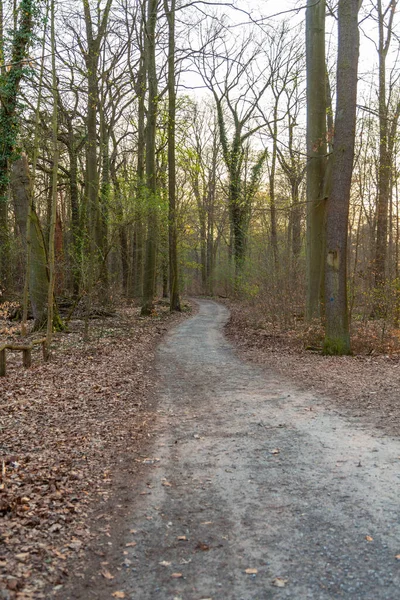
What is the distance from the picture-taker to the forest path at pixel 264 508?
130 inches

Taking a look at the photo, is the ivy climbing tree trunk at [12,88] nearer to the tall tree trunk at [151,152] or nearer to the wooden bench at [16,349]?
the wooden bench at [16,349]

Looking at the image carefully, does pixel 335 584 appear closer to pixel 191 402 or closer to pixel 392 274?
pixel 191 402

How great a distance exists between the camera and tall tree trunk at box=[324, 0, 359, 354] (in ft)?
36.8

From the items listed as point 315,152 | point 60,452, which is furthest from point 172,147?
point 60,452

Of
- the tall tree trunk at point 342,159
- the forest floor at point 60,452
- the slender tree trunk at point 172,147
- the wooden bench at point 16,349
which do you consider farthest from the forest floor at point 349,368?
the slender tree trunk at point 172,147

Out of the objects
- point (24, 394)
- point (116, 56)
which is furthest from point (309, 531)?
point (116, 56)

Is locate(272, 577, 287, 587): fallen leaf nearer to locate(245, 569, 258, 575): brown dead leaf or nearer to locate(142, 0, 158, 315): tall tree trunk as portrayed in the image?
locate(245, 569, 258, 575): brown dead leaf

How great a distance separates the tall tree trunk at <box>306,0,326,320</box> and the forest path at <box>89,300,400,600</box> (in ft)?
23.5

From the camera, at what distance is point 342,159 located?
11.3m

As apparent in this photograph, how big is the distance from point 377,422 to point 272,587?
400 cm

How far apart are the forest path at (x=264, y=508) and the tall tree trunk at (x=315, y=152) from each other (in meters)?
7.16

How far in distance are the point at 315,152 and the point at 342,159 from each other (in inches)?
124

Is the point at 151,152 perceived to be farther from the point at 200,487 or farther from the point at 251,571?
the point at 251,571

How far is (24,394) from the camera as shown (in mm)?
8781
